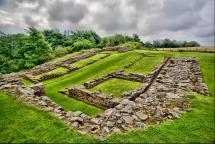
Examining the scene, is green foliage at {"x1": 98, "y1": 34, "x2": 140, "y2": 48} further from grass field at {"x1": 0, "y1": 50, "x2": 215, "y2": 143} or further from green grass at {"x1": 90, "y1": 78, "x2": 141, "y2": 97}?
grass field at {"x1": 0, "y1": 50, "x2": 215, "y2": 143}

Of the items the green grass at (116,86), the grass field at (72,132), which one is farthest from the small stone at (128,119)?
the green grass at (116,86)

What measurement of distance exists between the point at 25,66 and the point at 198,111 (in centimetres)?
4100

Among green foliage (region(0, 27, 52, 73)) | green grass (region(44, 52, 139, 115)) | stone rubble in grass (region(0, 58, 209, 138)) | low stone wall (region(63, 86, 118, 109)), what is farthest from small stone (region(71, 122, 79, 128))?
green foliage (region(0, 27, 52, 73))

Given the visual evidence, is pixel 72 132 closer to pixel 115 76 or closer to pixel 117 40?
pixel 115 76

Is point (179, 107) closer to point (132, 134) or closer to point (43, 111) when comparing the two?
point (132, 134)

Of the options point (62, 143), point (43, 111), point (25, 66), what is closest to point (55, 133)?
point (62, 143)

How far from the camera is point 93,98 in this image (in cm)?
1312

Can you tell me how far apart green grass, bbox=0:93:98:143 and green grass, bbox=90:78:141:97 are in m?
7.05

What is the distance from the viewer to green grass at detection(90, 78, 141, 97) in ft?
48.6

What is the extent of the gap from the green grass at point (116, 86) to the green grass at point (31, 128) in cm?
705

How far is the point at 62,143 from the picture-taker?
599 centimetres

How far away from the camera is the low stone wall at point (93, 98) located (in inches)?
483

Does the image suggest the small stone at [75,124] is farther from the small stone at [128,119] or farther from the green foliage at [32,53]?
the green foliage at [32,53]

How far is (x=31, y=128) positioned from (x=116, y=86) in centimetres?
997
